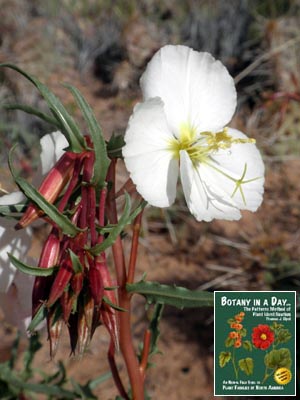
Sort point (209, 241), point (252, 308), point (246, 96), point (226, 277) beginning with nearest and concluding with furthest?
point (252, 308), point (226, 277), point (209, 241), point (246, 96)

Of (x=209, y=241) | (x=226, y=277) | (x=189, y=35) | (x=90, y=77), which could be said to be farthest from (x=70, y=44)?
(x=226, y=277)

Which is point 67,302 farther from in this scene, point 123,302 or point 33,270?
point 123,302

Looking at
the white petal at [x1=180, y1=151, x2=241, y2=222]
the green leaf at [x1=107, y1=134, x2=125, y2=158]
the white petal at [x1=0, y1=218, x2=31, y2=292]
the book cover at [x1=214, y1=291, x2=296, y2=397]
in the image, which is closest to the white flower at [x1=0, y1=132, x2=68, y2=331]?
the white petal at [x1=0, y1=218, x2=31, y2=292]

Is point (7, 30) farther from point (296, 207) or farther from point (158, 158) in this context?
point (158, 158)

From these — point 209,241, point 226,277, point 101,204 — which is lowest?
point 101,204

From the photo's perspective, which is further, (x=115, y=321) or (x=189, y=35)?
(x=189, y=35)

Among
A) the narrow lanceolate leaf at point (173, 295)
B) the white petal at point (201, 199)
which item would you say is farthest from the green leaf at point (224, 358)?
the white petal at point (201, 199)

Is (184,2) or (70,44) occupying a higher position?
(184,2)
